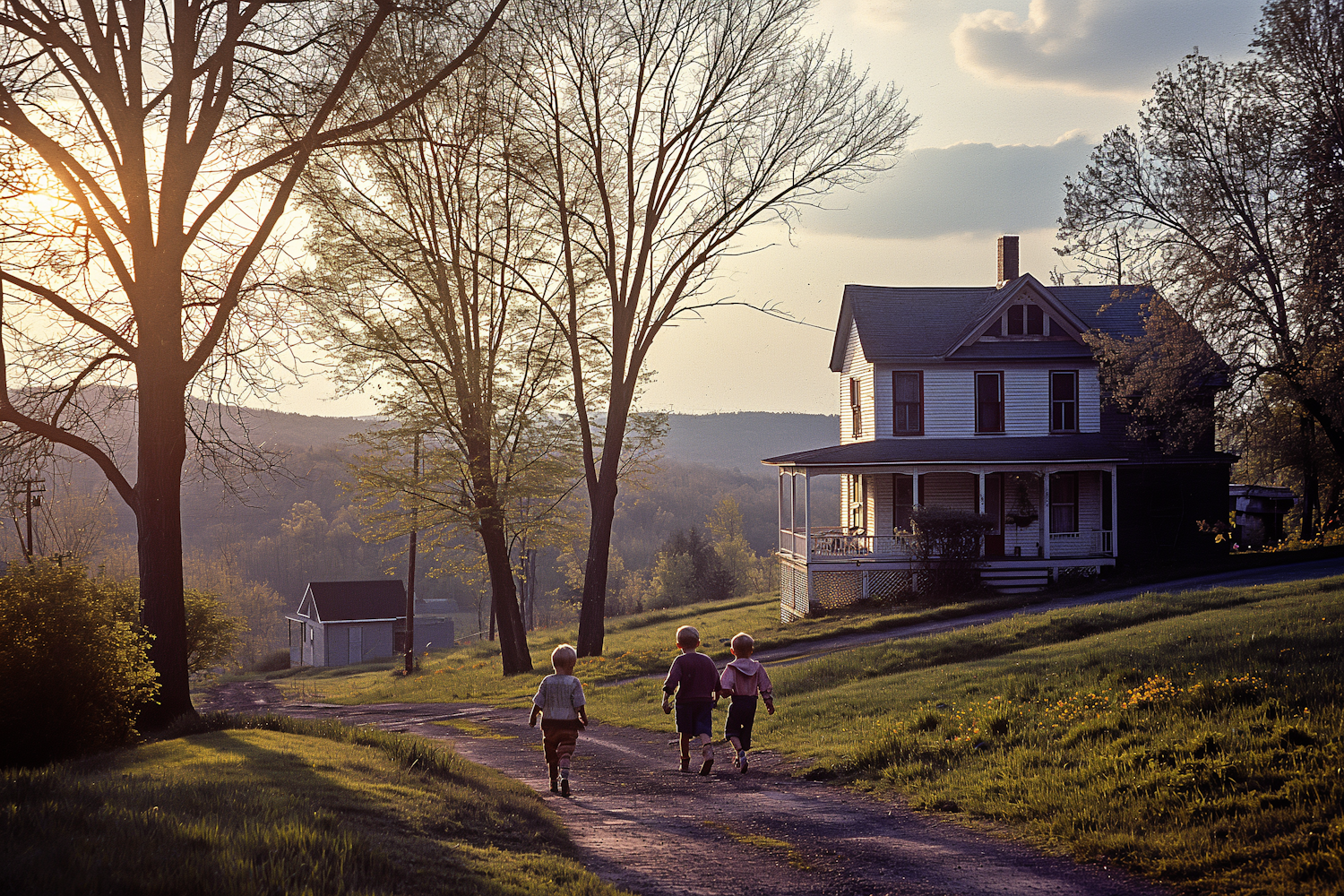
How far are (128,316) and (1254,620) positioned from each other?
56.6ft

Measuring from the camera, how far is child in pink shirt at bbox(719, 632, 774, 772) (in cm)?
1062

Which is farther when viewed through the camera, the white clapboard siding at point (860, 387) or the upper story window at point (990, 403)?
the white clapboard siding at point (860, 387)

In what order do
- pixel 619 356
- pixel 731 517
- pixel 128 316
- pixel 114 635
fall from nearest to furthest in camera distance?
pixel 114 635 → pixel 128 316 → pixel 619 356 → pixel 731 517

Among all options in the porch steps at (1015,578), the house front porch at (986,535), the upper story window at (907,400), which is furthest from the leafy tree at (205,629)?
the porch steps at (1015,578)

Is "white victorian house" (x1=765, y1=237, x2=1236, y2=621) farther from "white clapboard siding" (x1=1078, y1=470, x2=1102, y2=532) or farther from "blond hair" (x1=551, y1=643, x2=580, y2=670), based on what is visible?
"blond hair" (x1=551, y1=643, x2=580, y2=670)

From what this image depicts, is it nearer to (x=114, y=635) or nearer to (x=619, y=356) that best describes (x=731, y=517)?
(x=619, y=356)

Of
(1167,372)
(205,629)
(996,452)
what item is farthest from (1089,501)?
(205,629)

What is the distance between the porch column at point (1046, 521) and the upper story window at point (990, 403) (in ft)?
8.13

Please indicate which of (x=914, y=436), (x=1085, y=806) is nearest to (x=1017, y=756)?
(x=1085, y=806)

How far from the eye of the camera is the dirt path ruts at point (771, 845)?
6.27 m

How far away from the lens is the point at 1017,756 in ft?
30.0

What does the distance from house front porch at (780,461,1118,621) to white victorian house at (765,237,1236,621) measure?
6cm

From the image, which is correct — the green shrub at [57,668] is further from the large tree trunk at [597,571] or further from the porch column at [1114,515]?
the porch column at [1114,515]

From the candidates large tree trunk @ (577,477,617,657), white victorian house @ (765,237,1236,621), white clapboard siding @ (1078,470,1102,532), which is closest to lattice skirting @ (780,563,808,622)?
white victorian house @ (765,237,1236,621)
